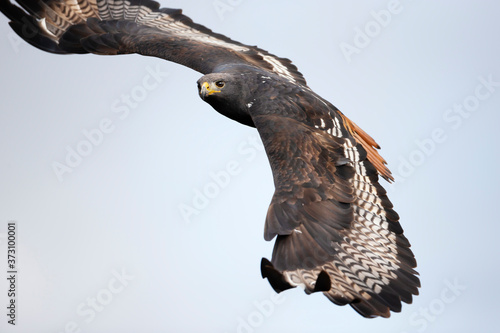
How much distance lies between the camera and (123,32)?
553 inches

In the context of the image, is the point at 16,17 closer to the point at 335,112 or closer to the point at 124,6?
the point at 124,6

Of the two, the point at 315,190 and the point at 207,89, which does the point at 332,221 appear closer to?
the point at 315,190

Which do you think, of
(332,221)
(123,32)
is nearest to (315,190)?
(332,221)

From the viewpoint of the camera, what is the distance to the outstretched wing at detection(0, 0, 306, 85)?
13.3m

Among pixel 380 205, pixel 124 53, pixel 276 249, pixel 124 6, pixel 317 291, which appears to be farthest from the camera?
pixel 124 6

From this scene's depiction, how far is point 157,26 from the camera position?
14500 mm

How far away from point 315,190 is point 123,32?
5.63 metres

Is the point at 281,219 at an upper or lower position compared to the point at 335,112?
lower

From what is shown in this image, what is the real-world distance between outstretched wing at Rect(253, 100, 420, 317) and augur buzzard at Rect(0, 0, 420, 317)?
0.01 meters

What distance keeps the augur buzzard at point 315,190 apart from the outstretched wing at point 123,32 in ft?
0.24

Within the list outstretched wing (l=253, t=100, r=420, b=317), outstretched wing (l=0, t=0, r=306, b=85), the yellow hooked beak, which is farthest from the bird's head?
outstretched wing (l=0, t=0, r=306, b=85)

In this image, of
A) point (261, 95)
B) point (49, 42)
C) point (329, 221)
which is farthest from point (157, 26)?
point (329, 221)

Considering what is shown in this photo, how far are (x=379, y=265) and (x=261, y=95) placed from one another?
9.88 ft

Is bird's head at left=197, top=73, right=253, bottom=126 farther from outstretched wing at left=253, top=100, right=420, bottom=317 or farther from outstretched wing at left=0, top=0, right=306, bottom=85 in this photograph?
outstretched wing at left=0, top=0, right=306, bottom=85
